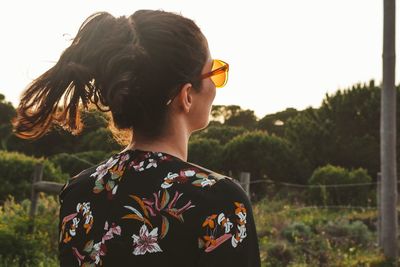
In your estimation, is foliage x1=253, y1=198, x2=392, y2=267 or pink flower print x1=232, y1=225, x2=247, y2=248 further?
foliage x1=253, y1=198, x2=392, y2=267

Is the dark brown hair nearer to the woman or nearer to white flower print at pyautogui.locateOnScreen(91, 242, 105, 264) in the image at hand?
the woman

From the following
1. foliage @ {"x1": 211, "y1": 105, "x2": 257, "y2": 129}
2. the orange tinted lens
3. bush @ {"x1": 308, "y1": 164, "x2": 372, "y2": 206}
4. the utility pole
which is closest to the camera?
the orange tinted lens

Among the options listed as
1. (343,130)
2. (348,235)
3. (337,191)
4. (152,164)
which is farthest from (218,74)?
(343,130)

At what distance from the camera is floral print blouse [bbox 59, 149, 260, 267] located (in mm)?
1184

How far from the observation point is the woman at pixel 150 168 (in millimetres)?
1191

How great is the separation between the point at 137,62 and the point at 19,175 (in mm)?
12182

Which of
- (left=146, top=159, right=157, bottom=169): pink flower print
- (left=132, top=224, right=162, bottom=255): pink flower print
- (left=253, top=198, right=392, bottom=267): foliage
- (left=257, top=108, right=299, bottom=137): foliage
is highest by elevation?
(left=257, top=108, right=299, bottom=137): foliage

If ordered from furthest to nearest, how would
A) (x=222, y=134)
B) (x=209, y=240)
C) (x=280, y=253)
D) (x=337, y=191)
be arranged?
(x=222, y=134) < (x=337, y=191) < (x=280, y=253) < (x=209, y=240)

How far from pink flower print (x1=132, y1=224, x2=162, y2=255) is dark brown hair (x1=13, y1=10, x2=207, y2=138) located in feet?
0.71

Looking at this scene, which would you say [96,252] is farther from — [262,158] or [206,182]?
[262,158]

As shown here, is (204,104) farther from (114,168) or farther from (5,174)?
(5,174)

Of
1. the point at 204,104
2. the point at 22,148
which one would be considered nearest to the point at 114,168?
the point at 204,104

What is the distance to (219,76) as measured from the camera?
1.42 meters

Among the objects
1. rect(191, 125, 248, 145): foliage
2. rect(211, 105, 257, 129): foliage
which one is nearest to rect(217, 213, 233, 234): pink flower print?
rect(191, 125, 248, 145): foliage
